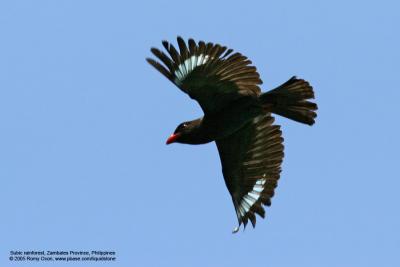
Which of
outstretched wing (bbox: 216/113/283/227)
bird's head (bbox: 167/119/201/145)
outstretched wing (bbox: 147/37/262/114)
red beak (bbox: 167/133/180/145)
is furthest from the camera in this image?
outstretched wing (bbox: 216/113/283/227)

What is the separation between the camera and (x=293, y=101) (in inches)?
550

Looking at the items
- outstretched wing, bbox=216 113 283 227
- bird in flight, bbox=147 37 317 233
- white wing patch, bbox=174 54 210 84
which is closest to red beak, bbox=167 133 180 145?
bird in flight, bbox=147 37 317 233

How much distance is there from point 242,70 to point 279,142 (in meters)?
1.68

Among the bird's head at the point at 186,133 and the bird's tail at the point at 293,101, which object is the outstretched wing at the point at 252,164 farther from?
the bird's head at the point at 186,133

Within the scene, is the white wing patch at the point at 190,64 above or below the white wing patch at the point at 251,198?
above

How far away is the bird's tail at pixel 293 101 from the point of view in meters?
13.8

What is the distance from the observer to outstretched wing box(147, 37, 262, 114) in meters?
13.1

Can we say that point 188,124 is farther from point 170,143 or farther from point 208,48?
point 208,48

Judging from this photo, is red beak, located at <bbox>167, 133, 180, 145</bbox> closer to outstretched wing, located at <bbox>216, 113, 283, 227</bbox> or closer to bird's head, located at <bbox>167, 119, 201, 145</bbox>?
bird's head, located at <bbox>167, 119, 201, 145</bbox>

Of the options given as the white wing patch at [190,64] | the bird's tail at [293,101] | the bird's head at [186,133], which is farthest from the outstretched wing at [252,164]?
the white wing patch at [190,64]

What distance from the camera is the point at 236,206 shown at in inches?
587

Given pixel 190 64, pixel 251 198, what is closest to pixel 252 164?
pixel 251 198

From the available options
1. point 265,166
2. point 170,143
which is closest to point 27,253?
point 170,143

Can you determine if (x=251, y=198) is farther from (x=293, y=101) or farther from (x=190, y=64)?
(x=190, y=64)
